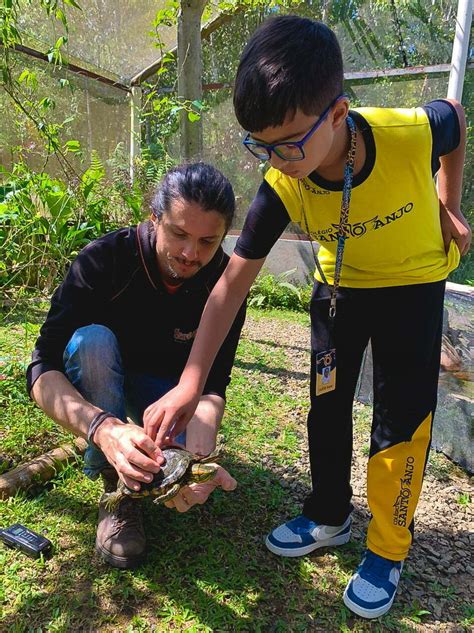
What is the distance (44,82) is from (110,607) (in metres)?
5.70

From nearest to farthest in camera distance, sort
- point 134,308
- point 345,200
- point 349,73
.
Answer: point 345,200
point 134,308
point 349,73

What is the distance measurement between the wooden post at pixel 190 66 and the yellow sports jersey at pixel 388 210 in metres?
1.92

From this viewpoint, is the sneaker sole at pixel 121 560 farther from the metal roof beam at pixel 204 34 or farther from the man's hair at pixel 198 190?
the metal roof beam at pixel 204 34

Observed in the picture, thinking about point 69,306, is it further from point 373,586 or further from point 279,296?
point 279,296

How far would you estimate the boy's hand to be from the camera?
162 centimetres

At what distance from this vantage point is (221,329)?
1.64 m

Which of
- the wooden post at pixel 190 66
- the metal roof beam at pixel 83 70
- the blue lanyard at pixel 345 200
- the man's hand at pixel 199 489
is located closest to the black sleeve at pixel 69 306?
the man's hand at pixel 199 489

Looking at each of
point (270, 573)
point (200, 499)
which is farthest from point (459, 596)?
point (200, 499)

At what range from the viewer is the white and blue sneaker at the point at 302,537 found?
1.89 m

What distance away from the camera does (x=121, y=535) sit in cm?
175

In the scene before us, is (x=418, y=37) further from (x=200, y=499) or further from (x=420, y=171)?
(x=200, y=499)

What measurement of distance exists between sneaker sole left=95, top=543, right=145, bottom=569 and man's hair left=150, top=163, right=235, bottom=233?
1127mm

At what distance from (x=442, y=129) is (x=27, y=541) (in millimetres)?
1852

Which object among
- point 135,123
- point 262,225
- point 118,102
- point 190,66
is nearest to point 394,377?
point 262,225
